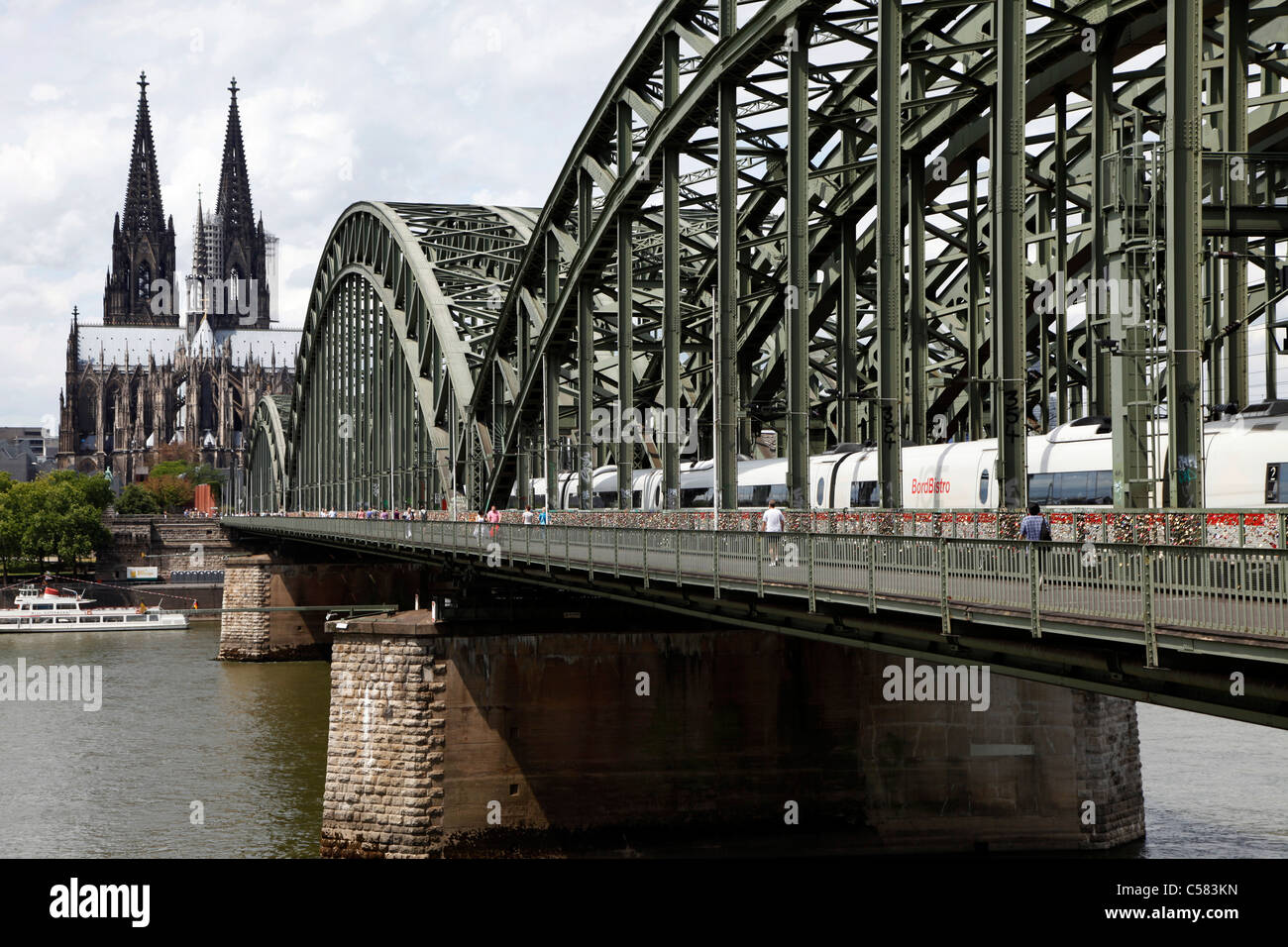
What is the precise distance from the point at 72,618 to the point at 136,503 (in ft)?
269

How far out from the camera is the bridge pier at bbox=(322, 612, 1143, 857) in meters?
33.4

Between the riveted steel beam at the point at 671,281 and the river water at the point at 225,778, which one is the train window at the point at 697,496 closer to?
the riveted steel beam at the point at 671,281

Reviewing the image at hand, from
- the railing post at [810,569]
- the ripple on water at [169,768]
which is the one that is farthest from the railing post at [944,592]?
the ripple on water at [169,768]

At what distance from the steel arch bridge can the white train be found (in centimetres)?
105

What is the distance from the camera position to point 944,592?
17328 mm

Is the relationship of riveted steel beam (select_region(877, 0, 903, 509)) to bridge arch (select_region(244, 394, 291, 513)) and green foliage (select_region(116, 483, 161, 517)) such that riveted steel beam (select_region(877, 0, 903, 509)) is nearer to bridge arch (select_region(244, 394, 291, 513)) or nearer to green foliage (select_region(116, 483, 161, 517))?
bridge arch (select_region(244, 394, 291, 513))

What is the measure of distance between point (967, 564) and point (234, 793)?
2981cm

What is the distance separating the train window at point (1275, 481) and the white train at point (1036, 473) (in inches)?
0.6

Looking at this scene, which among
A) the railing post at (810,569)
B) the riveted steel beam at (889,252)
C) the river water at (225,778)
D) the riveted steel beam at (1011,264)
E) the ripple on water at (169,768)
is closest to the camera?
the railing post at (810,569)

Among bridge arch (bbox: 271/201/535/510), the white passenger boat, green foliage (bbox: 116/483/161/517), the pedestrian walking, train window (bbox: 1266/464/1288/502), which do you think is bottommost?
the white passenger boat

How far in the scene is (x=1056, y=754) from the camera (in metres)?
35.5

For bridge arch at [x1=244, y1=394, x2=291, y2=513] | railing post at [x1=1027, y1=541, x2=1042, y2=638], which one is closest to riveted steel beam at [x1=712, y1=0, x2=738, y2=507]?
railing post at [x1=1027, y1=541, x2=1042, y2=638]

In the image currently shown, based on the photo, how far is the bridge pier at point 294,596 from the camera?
3302 inches
